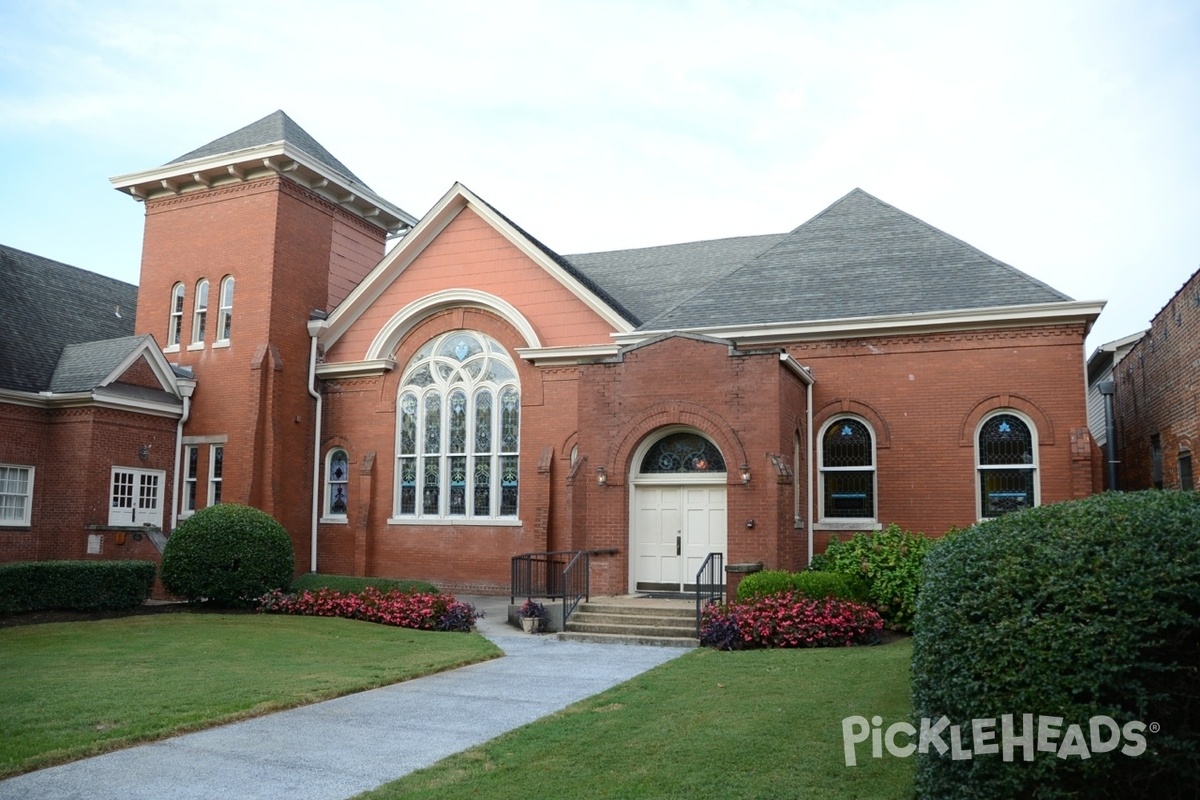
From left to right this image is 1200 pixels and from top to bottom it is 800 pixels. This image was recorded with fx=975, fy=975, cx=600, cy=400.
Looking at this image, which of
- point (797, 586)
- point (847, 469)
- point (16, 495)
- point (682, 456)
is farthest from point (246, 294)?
point (797, 586)

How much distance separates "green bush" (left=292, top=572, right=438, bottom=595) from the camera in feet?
58.7

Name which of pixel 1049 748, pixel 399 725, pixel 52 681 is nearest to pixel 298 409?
pixel 52 681

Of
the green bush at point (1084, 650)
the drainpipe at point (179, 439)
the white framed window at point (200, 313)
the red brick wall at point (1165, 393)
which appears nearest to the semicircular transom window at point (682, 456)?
the red brick wall at point (1165, 393)

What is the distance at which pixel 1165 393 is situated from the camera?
17547 millimetres

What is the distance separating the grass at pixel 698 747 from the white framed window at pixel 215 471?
1617 cm

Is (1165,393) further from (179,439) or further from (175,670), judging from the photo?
(179,439)

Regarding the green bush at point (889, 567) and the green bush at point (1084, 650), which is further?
the green bush at point (889, 567)

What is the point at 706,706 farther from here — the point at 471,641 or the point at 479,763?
the point at 471,641

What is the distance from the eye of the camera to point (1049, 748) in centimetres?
517

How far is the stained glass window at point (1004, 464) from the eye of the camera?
60.5 feet

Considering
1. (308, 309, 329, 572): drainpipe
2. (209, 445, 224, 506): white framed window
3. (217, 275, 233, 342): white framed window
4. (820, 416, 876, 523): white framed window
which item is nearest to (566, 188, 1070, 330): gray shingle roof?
(820, 416, 876, 523): white framed window

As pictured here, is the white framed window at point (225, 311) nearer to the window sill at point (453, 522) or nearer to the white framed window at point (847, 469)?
the window sill at point (453, 522)

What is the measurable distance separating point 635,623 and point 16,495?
589 inches

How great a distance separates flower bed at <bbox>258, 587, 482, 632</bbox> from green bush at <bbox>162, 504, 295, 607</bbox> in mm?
490
